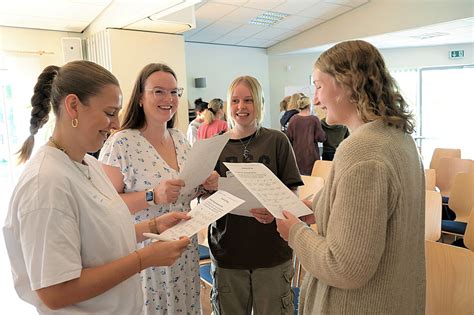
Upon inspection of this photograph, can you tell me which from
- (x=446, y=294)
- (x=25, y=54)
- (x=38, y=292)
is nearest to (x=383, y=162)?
(x=38, y=292)

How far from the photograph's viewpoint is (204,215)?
4.09 feet

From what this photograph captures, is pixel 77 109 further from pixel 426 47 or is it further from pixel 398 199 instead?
pixel 426 47

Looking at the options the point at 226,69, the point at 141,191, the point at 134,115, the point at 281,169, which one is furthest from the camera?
the point at 226,69

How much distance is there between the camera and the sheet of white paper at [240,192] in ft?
4.93

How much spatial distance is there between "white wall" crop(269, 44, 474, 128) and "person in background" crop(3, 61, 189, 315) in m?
8.45

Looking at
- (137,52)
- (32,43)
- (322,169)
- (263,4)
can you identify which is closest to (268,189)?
(322,169)

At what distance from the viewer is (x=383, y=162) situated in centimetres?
91

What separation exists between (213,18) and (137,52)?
1713 millimetres

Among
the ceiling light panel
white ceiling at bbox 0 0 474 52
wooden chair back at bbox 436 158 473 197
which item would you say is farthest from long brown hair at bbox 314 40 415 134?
the ceiling light panel

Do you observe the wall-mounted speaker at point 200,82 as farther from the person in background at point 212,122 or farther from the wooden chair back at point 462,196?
the wooden chair back at point 462,196

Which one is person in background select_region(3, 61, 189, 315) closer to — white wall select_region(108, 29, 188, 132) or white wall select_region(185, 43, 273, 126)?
white wall select_region(108, 29, 188, 132)

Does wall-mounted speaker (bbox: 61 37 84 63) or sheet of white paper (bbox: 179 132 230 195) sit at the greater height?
wall-mounted speaker (bbox: 61 37 84 63)

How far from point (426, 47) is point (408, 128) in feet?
29.0

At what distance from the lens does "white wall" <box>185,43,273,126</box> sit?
7895 millimetres
